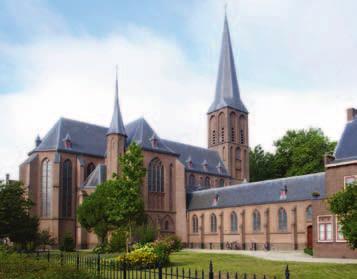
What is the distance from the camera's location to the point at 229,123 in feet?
258

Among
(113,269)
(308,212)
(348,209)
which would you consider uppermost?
(348,209)

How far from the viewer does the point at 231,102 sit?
7912cm

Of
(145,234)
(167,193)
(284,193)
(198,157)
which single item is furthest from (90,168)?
(284,193)

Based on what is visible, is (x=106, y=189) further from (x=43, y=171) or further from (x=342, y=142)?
(x=342, y=142)

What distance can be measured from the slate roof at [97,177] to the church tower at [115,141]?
155cm

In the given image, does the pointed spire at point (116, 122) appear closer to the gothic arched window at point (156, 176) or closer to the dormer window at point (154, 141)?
the dormer window at point (154, 141)

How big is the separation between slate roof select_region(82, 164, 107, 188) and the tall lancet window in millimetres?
4402

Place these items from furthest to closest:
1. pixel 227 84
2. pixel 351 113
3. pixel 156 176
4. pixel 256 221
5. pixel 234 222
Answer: pixel 227 84 < pixel 156 176 < pixel 234 222 < pixel 256 221 < pixel 351 113

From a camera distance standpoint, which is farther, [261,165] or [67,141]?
[261,165]

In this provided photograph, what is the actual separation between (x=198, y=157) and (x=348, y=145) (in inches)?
1611

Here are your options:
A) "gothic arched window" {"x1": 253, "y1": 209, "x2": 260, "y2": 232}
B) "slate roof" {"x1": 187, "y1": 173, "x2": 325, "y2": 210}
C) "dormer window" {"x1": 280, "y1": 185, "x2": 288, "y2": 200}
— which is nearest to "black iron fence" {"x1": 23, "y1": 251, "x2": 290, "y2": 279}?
"slate roof" {"x1": 187, "y1": 173, "x2": 325, "y2": 210}

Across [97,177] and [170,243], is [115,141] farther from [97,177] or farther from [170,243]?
[170,243]

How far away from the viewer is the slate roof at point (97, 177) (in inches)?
2366

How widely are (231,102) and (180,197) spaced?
21.5 meters
